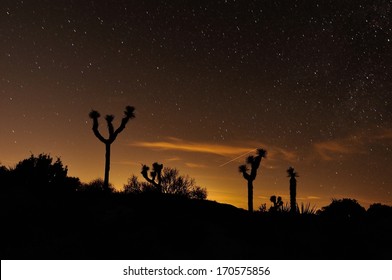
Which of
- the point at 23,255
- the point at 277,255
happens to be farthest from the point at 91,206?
the point at 277,255

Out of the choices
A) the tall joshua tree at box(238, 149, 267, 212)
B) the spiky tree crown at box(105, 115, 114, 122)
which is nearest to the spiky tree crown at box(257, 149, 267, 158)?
the tall joshua tree at box(238, 149, 267, 212)

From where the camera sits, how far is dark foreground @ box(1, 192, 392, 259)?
10.5 m

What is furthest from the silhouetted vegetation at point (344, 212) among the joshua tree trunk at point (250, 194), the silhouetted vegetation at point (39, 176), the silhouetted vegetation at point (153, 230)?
the silhouetted vegetation at point (39, 176)

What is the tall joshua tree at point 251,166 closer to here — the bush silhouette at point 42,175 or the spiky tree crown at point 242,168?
Result: the spiky tree crown at point 242,168

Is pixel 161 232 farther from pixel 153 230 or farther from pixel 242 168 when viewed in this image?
pixel 242 168

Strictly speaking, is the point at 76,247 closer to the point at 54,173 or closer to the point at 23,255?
the point at 23,255

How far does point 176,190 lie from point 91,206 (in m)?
30.5

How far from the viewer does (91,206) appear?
45.8ft

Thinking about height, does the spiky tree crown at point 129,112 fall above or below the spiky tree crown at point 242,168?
above

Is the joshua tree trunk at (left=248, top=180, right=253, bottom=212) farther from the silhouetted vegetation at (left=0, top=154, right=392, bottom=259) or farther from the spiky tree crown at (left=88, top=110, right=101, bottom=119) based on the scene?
the spiky tree crown at (left=88, top=110, right=101, bottom=119)

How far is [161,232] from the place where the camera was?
11914 mm

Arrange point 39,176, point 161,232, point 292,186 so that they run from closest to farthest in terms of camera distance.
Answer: point 161,232 < point 39,176 < point 292,186

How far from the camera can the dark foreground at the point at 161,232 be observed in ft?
34.4

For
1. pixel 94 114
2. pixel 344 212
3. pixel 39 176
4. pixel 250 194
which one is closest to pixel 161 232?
pixel 39 176
